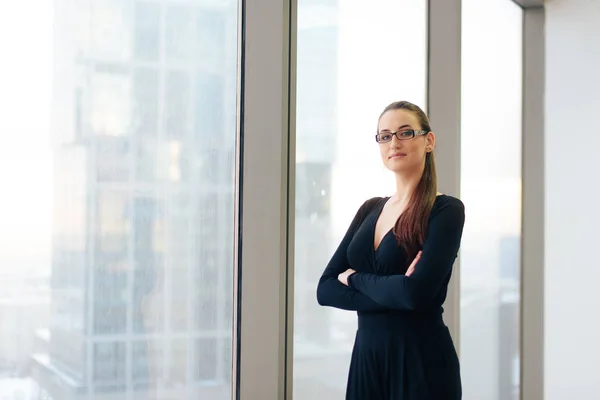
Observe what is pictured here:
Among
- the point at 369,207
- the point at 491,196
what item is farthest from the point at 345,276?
the point at 491,196

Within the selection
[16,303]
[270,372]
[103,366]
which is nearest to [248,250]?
[270,372]

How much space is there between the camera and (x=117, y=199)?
7.51 ft

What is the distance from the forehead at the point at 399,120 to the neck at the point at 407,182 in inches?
5.6

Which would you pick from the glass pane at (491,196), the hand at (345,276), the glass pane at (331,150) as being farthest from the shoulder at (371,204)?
the glass pane at (491,196)

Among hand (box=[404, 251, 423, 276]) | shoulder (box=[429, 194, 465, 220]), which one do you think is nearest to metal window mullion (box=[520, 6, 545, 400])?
shoulder (box=[429, 194, 465, 220])

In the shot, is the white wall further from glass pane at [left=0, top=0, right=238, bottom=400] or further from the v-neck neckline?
glass pane at [left=0, top=0, right=238, bottom=400]

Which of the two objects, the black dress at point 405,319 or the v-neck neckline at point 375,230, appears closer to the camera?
the black dress at point 405,319

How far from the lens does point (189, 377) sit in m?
2.46

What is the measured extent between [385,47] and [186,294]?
1529 millimetres

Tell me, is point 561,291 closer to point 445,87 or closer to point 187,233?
point 445,87

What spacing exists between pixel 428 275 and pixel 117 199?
989mm

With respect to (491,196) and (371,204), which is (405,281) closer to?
(371,204)

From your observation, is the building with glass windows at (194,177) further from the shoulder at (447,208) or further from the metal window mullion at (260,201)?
the shoulder at (447,208)

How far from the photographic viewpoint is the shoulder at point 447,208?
222 cm
